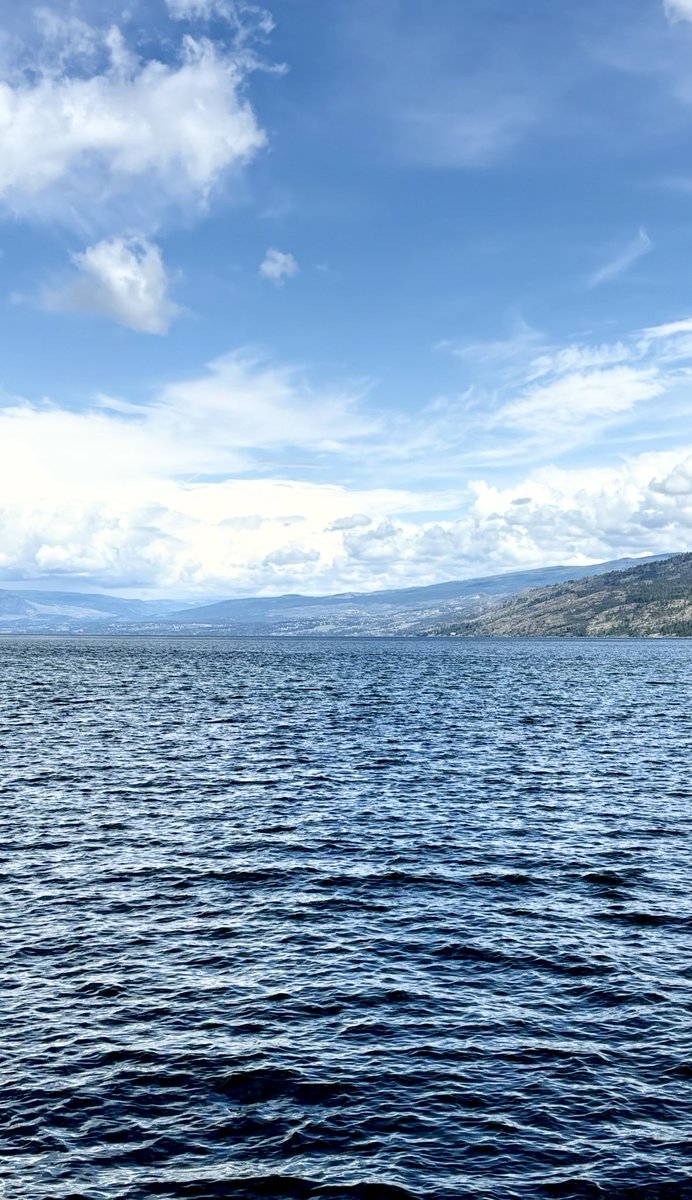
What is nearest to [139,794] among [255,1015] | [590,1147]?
[255,1015]

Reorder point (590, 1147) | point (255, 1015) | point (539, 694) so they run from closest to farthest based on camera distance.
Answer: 1. point (590, 1147)
2. point (255, 1015)
3. point (539, 694)

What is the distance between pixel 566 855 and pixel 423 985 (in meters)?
17.0

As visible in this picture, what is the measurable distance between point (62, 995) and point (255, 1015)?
254 inches

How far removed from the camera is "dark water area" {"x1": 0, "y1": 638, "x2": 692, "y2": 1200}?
19312 mm

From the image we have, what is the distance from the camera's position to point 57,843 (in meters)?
44.2

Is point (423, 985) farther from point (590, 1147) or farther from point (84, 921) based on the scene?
point (84, 921)

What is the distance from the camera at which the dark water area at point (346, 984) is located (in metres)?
19.3

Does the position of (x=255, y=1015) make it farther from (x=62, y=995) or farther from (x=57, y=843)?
(x=57, y=843)

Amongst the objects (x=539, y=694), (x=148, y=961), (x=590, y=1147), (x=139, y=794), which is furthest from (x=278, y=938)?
(x=539, y=694)

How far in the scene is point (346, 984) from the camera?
2822 centimetres

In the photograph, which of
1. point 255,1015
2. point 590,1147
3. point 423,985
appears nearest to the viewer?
point 590,1147

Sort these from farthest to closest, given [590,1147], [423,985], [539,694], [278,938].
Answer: [539,694] < [278,938] < [423,985] < [590,1147]

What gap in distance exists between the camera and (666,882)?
127 ft

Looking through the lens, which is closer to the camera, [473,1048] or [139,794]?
[473,1048]
